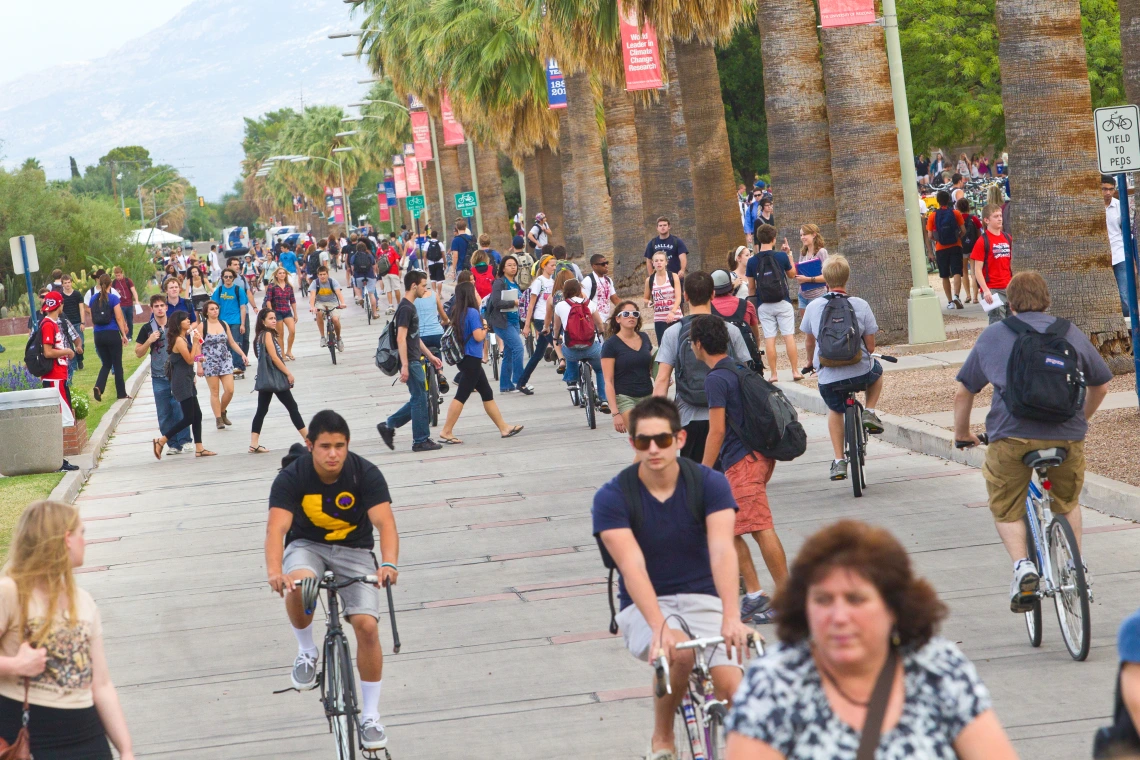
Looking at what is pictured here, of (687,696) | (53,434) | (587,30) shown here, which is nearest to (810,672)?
(687,696)

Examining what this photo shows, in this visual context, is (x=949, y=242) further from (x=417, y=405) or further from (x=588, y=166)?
(x=588, y=166)

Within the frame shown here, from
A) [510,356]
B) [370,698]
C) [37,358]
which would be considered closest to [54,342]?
[37,358]

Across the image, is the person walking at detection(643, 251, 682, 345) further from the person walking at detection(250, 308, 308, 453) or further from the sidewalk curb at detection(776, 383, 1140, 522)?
the person walking at detection(250, 308, 308, 453)

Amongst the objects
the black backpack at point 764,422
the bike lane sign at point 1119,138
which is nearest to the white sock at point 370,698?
the black backpack at point 764,422

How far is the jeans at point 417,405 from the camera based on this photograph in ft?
54.6

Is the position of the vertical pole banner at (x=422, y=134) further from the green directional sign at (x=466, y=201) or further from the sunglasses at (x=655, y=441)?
the sunglasses at (x=655, y=441)

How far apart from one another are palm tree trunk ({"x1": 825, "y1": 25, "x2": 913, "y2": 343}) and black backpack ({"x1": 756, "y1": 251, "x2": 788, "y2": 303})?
235 cm

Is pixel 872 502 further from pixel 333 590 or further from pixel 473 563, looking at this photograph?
pixel 333 590

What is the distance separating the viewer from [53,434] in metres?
17.0

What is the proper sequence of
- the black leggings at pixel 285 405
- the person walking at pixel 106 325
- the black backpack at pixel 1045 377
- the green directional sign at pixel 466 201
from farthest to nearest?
the green directional sign at pixel 466 201 < the person walking at pixel 106 325 < the black leggings at pixel 285 405 < the black backpack at pixel 1045 377

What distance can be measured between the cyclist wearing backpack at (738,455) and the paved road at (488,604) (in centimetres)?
92

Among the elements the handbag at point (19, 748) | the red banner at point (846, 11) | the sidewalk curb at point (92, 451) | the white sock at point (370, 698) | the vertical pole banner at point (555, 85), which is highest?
the vertical pole banner at point (555, 85)

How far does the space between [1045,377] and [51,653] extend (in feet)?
15.3

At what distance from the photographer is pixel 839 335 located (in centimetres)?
1169
